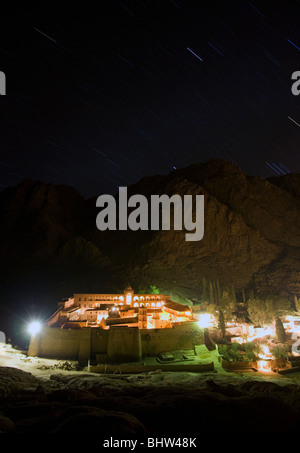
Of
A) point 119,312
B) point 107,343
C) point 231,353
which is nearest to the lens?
point 107,343

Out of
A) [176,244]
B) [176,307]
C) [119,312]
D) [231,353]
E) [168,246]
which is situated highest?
[176,244]

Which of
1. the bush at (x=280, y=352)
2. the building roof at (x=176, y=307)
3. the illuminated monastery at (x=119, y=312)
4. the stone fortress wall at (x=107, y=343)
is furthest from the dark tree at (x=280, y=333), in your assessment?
the stone fortress wall at (x=107, y=343)

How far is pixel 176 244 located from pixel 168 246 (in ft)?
7.68

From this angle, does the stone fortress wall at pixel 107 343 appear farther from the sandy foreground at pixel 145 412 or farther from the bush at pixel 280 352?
the sandy foreground at pixel 145 412

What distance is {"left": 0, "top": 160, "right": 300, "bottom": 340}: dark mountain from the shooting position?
219 feet

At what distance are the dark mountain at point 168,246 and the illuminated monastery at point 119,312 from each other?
13.0m

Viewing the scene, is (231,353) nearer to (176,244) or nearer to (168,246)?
(168,246)

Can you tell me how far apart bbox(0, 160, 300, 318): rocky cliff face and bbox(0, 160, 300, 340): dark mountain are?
0.88ft

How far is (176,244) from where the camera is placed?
2995 inches

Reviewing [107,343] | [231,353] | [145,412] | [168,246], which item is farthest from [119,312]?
[168,246]

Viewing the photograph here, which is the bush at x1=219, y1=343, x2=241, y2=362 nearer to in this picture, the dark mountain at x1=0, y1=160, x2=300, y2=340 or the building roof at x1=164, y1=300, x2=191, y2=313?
the building roof at x1=164, y1=300, x2=191, y2=313

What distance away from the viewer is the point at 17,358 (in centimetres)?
3397

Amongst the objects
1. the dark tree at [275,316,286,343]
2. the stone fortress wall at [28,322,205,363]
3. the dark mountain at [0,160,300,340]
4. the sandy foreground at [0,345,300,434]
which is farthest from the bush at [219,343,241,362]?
the dark mountain at [0,160,300,340]

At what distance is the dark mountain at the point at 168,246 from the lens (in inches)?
2625
